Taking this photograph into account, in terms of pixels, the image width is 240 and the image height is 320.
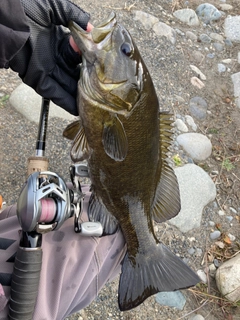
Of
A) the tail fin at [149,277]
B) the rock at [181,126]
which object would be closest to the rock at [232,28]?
the rock at [181,126]

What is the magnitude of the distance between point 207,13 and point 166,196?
3.87 metres

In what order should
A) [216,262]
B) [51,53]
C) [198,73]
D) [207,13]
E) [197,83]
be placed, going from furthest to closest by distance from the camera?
1. [207,13]
2. [198,73]
3. [197,83]
4. [216,262]
5. [51,53]

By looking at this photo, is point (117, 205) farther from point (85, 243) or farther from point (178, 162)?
point (178, 162)

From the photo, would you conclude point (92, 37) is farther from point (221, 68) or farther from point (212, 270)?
point (221, 68)

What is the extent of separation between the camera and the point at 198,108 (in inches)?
171

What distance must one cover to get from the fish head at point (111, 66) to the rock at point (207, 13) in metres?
3.72

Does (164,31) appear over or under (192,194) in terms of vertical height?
over

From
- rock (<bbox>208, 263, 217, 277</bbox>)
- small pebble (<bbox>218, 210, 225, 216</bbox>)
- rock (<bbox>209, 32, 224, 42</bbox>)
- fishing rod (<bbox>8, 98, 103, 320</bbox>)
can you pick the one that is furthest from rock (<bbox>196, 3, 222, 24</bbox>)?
fishing rod (<bbox>8, 98, 103, 320</bbox>)

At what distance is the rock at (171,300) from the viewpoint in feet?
9.83

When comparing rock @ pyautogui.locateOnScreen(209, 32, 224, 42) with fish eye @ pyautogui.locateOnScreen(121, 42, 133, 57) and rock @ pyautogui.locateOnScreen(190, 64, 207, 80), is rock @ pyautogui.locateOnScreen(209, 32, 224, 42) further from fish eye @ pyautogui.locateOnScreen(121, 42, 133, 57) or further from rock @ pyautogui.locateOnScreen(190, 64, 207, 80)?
fish eye @ pyautogui.locateOnScreen(121, 42, 133, 57)

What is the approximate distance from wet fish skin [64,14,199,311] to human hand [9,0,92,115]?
23 centimetres

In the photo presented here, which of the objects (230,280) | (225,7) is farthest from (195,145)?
(225,7)

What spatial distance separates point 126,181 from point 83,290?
60cm

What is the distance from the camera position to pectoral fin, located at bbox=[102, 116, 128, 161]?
6.15ft
